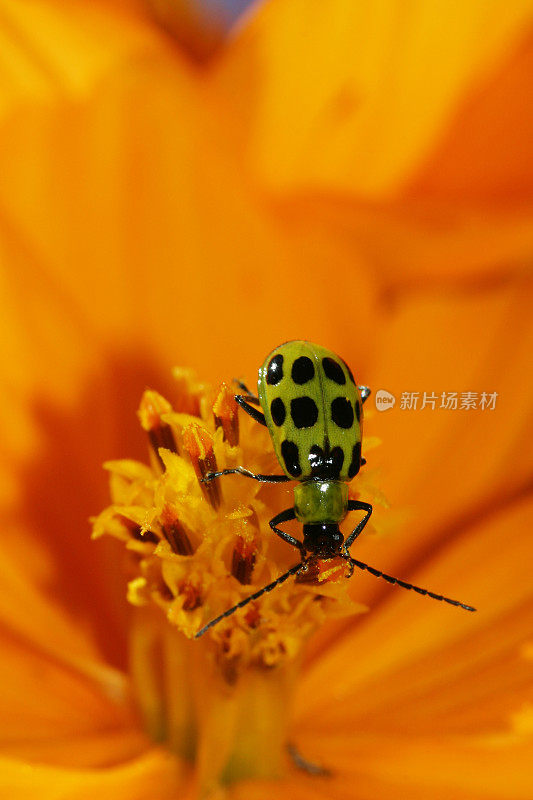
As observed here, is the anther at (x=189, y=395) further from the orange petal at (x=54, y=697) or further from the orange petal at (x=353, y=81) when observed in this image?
the orange petal at (x=353, y=81)

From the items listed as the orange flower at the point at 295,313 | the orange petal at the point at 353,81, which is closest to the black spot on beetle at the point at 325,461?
the orange flower at the point at 295,313

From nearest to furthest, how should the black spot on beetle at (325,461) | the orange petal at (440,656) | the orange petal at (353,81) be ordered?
the black spot on beetle at (325,461) < the orange petal at (440,656) < the orange petal at (353,81)

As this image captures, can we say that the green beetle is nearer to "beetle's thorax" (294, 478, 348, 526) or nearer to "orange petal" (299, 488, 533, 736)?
"beetle's thorax" (294, 478, 348, 526)

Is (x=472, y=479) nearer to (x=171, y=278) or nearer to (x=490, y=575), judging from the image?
(x=490, y=575)

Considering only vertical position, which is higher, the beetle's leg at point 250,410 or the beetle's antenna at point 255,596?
the beetle's leg at point 250,410

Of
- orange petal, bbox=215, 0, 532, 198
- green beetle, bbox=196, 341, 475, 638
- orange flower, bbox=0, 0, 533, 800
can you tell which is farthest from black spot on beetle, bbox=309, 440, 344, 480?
orange petal, bbox=215, 0, 532, 198

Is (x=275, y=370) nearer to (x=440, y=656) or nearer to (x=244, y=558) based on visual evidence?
(x=244, y=558)
